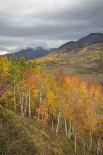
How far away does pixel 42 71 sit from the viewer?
9206 centimetres

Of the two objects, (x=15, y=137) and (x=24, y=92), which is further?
(x=24, y=92)

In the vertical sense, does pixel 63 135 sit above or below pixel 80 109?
below

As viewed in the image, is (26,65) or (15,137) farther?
(26,65)

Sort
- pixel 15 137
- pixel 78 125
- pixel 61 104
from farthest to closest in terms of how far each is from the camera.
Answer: pixel 61 104, pixel 78 125, pixel 15 137

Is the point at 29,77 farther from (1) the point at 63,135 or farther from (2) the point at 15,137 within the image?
(2) the point at 15,137

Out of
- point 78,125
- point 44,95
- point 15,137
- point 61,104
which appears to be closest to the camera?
point 15,137

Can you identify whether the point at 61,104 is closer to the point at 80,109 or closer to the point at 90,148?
the point at 80,109

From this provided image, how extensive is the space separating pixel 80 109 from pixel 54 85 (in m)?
10.4

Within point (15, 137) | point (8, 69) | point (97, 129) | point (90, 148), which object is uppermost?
point (8, 69)

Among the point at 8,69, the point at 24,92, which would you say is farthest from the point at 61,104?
the point at 8,69

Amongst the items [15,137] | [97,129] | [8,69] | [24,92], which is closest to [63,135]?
[97,129]

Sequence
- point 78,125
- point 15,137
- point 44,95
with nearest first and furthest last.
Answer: point 15,137 → point 78,125 → point 44,95

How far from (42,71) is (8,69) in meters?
12.0

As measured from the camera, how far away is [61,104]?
8788cm
